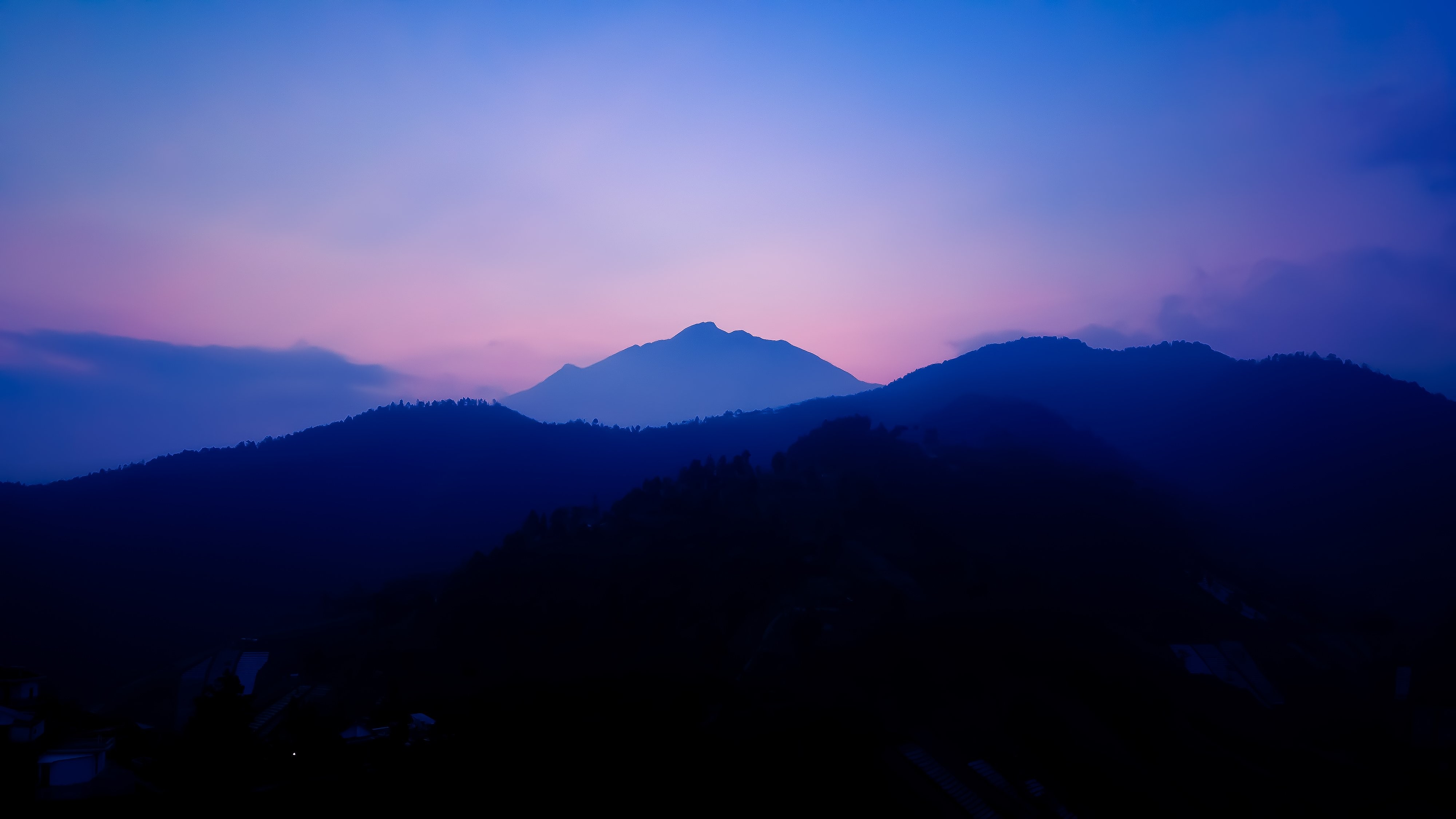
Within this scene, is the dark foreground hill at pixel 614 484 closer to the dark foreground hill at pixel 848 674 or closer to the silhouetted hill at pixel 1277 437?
the silhouetted hill at pixel 1277 437

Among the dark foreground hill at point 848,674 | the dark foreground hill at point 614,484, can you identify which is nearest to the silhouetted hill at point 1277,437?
the dark foreground hill at point 614,484

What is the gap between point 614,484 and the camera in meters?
112

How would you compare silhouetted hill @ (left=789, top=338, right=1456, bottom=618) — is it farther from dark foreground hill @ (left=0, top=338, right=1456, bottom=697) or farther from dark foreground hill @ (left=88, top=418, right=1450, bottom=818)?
dark foreground hill @ (left=88, top=418, right=1450, bottom=818)

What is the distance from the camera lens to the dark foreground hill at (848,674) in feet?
91.6

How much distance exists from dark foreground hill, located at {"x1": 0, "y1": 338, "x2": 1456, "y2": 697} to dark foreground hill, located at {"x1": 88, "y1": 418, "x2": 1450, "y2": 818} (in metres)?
16.4

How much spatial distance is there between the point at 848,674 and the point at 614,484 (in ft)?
253

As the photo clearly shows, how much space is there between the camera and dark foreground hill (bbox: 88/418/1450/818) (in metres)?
27.9

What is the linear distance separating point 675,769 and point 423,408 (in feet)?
396

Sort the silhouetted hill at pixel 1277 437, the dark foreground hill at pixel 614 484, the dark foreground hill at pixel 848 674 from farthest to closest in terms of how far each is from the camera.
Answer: the dark foreground hill at pixel 614 484
the silhouetted hill at pixel 1277 437
the dark foreground hill at pixel 848 674

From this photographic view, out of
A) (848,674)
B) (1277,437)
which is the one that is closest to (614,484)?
(848,674)

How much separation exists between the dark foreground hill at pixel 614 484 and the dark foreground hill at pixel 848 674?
645 inches

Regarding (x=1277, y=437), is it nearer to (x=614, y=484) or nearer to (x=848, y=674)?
(x=848, y=674)

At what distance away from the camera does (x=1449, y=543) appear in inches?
2512

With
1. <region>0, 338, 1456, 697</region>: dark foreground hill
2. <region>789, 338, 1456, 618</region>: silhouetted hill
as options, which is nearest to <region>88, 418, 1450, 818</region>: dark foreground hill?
<region>789, 338, 1456, 618</region>: silhouetted hill
